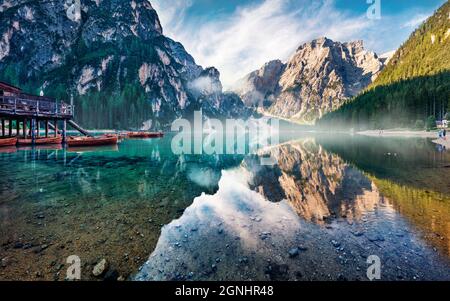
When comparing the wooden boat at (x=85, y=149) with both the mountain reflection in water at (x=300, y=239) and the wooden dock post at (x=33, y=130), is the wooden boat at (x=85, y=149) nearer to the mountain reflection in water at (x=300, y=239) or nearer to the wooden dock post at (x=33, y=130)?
the wooden dock post at (x=33, y=130)

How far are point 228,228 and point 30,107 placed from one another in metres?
48.9

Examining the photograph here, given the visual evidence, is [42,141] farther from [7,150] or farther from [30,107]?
[7,150]

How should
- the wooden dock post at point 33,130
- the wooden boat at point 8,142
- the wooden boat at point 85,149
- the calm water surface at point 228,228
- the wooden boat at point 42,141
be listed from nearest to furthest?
the calm water surface at point 228,228 < the wooden boat at point 8,142 < the wooden boat at point 85,149 < the wooden dock post at point 33,130 < the wooden boat at point 42,141

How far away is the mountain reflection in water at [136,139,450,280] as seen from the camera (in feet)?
19.5

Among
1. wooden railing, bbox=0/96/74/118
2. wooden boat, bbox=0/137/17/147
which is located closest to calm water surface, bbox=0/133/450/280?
wooden railing, bbox=0/96/74/118

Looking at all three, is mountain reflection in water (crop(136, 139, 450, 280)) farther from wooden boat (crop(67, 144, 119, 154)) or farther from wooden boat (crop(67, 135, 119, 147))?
wooden boat (crop(67, 135, 119, 147))

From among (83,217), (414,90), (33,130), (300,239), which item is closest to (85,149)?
(33,130)

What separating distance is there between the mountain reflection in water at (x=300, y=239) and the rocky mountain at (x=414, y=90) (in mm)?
98221

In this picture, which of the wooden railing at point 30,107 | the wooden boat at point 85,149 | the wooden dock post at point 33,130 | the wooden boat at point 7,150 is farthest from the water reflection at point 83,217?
the wooden dock post at point 33,130

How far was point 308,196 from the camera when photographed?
1319 cm

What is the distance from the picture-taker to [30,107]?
3950 centimetres

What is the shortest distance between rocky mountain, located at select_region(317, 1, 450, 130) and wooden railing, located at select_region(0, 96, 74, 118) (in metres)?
117

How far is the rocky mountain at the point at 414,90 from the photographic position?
89.8m
